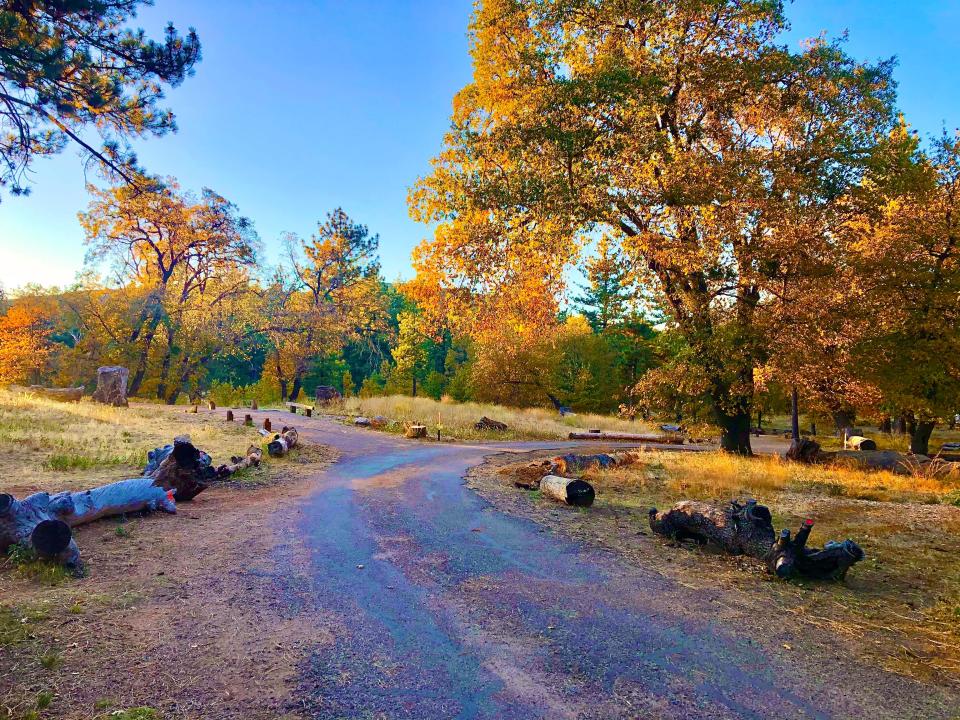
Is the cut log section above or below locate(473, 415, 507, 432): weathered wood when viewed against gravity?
below

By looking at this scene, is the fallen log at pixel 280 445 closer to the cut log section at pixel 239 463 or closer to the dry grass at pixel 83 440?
the cut log section at pixel 239 463

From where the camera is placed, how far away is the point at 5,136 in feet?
26.8

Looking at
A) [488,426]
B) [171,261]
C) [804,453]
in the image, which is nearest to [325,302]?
[171,261]

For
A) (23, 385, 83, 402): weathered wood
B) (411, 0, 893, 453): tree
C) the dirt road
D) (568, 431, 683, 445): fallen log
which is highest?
(411, 0, 893, 453): tree

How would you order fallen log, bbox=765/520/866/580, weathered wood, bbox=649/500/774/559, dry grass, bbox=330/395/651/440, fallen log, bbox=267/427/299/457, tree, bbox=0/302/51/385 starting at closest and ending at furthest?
fallen log, bbox=765/520/866/580 → weathered wood, bbox=649/500/774/559 → fallen log, bbox=267/427/299/457 → dry grass, bbox=330/395/651/440 → tree, bbox=0/302/51/385

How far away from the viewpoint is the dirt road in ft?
12.5

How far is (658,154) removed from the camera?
1473 cm

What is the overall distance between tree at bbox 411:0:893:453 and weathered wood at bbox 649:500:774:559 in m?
9.16

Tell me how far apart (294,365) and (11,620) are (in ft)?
149

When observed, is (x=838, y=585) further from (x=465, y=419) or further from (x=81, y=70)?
(x=465, y=419)

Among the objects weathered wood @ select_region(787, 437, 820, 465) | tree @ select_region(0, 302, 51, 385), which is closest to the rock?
tree @ select_region(0, 302, 51, 385)

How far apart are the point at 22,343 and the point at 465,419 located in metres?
34.5

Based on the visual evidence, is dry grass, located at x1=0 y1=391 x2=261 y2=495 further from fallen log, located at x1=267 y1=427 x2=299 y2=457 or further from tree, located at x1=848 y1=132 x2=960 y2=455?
tree, located at x1=848 y1=132 x2=960 y2=455

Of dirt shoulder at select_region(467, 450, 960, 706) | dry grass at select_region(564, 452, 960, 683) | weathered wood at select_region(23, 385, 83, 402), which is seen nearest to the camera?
dirt shoulder at select_region(467, 450, 960, 706)
